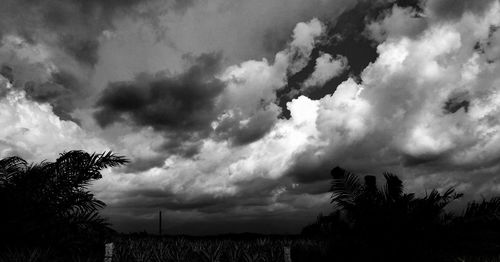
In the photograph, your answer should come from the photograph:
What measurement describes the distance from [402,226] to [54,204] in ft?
26.1

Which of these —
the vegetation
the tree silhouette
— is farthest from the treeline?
the tree silhouette

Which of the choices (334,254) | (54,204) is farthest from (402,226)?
(54,204)

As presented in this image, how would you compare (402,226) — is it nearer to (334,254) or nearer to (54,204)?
(334,254)

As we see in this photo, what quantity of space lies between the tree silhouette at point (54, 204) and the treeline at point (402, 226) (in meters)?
5.55

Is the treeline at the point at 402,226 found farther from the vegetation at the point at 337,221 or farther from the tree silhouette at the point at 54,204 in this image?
the tree silhouette at the point at 54,204

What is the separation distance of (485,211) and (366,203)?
2.42m

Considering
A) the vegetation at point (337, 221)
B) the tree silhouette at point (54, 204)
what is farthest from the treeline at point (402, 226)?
the tree silhouette at point (54, 204)

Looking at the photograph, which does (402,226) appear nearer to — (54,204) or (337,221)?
(337,221)

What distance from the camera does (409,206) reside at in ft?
31.8

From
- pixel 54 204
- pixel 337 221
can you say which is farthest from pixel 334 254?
pixel 54 204

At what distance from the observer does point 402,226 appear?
9148 mm

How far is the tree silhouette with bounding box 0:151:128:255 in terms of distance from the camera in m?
9.71

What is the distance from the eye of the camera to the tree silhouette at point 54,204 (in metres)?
9.71

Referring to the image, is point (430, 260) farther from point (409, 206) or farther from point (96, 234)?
point (96, 234)
